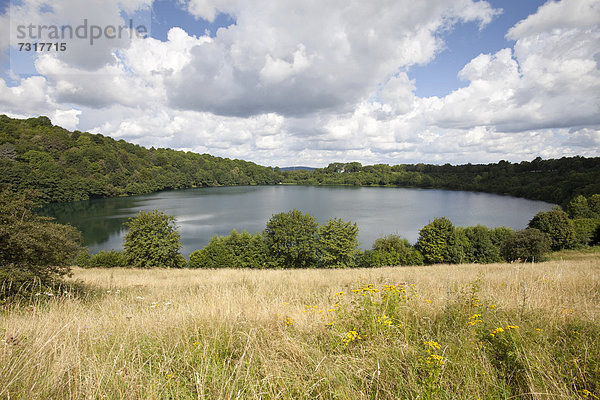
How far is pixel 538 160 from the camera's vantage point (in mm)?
123938

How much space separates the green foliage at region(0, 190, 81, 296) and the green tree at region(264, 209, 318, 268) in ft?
76.1

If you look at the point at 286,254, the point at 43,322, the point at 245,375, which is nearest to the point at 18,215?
the point at 43,322

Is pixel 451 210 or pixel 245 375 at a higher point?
pixel 245 375

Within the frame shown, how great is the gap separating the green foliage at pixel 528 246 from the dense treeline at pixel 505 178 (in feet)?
176

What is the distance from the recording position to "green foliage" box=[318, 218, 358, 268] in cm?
2906

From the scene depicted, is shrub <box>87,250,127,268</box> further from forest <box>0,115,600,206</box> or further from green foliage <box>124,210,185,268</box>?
forest <box>0,115,600,206</box>

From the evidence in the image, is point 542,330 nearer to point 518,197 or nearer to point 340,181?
point 518,197

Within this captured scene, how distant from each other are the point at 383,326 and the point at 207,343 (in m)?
1.88

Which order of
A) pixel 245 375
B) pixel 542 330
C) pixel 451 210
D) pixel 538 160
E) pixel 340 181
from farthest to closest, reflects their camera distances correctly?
pixel 340 181
pixel 538 160
pixel 451 210
pixel 542 330
pixel 245 375

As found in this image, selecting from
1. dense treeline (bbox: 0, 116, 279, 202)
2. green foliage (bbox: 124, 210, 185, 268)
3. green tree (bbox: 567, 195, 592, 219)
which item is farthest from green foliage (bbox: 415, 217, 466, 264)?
dense treeline (bbox: 0, 116, 279, 202)

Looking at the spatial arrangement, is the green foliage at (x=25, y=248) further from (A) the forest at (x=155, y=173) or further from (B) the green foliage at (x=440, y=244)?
(A) the forest at (x=155, y=173)

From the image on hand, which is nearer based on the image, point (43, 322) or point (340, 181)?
point (43, 322)

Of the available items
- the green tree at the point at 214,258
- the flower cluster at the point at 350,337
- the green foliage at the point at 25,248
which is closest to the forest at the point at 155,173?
the green tree at the point at 214,258

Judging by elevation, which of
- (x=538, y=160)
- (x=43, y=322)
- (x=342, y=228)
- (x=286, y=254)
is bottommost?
(x=286, y=254)
